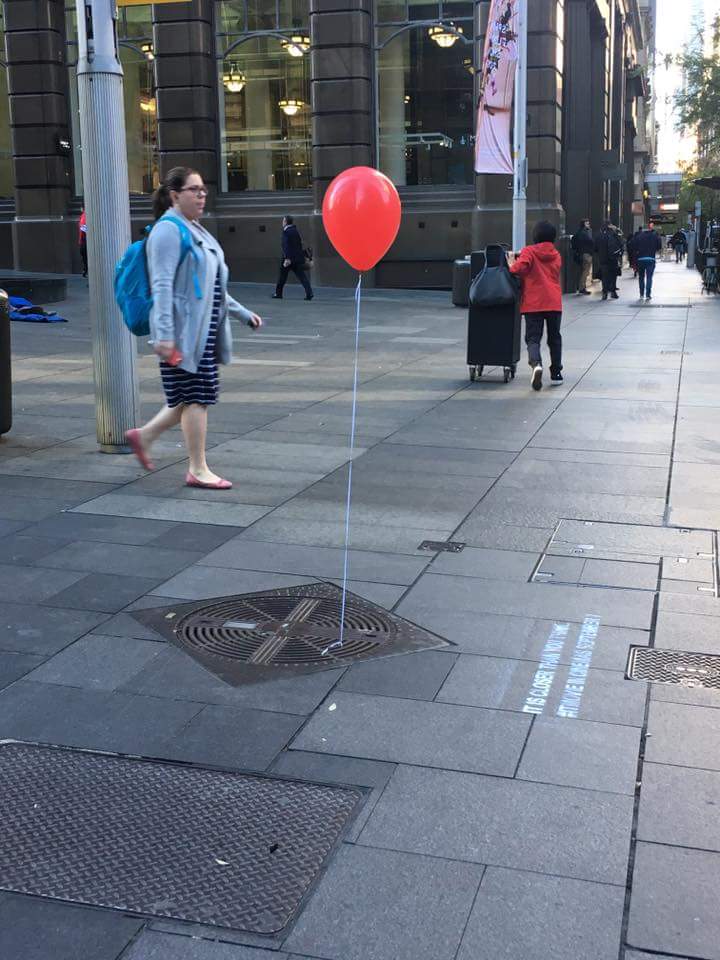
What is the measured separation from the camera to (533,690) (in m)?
4.34

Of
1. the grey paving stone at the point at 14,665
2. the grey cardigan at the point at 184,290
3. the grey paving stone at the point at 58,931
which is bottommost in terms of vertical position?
the grey paving stone at the point at 58,931

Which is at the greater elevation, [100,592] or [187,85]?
[187,85]

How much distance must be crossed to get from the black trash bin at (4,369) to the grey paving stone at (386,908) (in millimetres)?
6529

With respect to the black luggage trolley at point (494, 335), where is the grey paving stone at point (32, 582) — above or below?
below

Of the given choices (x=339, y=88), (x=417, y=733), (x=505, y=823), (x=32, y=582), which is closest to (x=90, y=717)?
(x=417, y=733)

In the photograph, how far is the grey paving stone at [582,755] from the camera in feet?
11.9

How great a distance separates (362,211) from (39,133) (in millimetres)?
26231

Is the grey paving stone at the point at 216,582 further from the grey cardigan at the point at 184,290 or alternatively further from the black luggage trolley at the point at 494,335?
the black luggage trolley at the point at 494,335

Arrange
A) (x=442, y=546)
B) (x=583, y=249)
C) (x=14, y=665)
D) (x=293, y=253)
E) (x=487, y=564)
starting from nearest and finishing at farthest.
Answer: (x=14, y=665), (x=487, y=564), (x=442, y=546), (x=293, y=253), (x=583, y=249)

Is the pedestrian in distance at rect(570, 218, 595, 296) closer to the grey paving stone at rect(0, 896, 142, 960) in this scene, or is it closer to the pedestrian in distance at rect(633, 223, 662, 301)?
the pedestrian in distance at rect(633, 223, 662, 301)

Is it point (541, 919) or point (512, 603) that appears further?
point (512, 603)

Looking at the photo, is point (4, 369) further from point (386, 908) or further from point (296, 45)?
point (296, 45)

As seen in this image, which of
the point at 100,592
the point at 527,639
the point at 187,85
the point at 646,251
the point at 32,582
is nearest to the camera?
the point at 527,639

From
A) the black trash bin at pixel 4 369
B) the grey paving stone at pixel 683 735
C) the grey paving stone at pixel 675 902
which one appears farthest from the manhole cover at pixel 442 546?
the black trash bin at pixel 4 369
